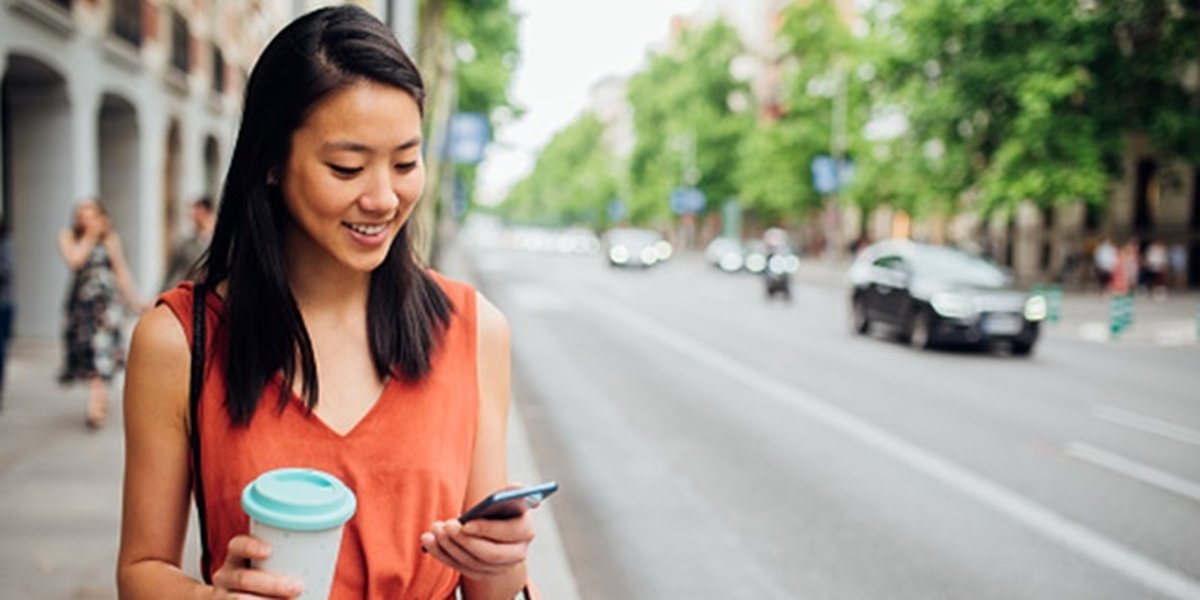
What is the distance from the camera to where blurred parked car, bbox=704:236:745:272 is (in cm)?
4816

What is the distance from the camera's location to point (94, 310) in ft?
26.7

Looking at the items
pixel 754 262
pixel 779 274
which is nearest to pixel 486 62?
pixel 779 274

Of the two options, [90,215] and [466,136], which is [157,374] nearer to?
[90,215]

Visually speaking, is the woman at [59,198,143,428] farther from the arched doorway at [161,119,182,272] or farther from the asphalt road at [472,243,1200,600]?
the arched doorway at [161,119,182,272]

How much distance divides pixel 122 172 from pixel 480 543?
54.4 ft

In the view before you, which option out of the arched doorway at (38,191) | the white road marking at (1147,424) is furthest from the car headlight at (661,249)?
the white road marking at (1147,424)

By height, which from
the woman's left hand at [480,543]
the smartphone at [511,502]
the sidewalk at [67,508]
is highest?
the smartphone at [511,502]

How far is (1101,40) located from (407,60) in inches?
1254

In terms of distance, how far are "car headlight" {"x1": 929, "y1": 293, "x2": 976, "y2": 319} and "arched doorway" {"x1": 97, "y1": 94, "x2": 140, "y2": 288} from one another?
481 inches

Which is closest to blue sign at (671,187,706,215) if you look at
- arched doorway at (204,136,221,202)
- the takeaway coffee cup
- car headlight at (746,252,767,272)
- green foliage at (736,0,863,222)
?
green foliage at (736,0,863,222)

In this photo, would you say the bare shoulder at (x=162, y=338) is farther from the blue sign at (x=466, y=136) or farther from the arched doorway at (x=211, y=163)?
the blue sign at (x=466, y=136)

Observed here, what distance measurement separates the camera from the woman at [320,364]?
5.15 feet

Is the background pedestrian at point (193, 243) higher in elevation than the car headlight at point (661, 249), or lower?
lower

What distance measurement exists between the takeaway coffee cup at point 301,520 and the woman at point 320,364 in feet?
0.70
